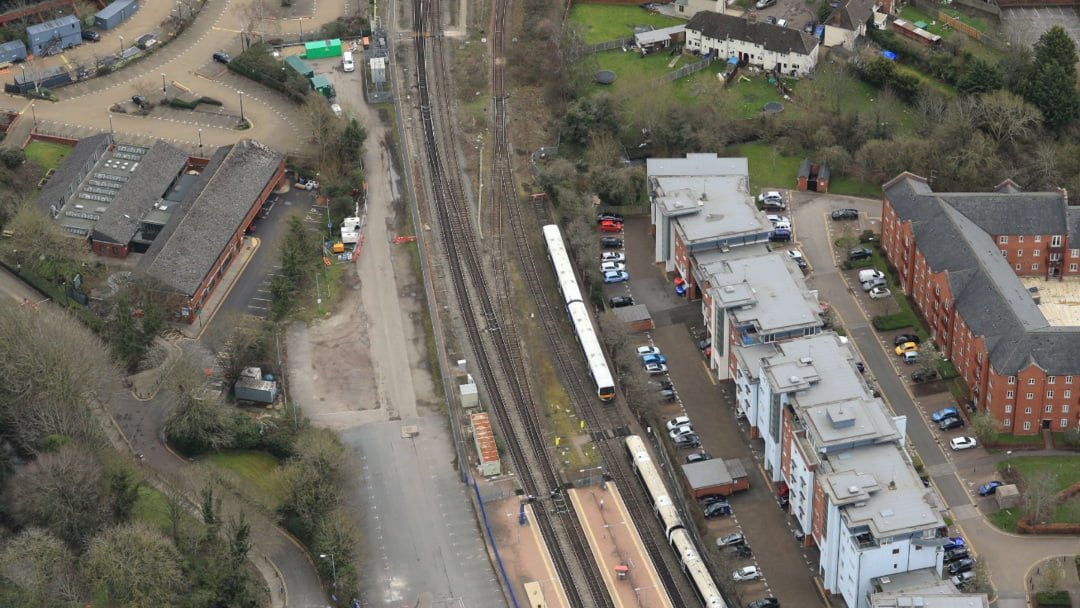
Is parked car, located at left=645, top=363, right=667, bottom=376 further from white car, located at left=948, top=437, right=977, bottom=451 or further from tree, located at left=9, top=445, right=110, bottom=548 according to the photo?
tree, located at left=9, top=445, right=110, bottom=548

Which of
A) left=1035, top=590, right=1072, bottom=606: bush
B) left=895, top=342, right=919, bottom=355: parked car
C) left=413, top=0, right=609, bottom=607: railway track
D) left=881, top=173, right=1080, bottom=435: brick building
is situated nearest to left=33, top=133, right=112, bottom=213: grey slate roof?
left=413, top=0, right=609, bottom=607: railway track

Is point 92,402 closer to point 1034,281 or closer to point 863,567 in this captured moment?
point 863,567

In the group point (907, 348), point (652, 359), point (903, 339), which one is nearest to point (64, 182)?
point (652, 359)

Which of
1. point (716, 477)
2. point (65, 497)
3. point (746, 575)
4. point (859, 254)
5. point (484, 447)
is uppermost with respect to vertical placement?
point (859, 254)

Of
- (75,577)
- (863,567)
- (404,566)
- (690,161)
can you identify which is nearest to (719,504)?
(863,567)

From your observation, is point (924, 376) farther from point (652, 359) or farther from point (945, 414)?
point (652, 359)

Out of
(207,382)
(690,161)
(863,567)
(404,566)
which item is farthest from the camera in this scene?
(690,161)

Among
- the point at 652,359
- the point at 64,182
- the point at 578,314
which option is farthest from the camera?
the point at 64,182

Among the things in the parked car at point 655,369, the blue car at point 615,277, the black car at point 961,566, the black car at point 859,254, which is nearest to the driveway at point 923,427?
the black car at point 961,566
